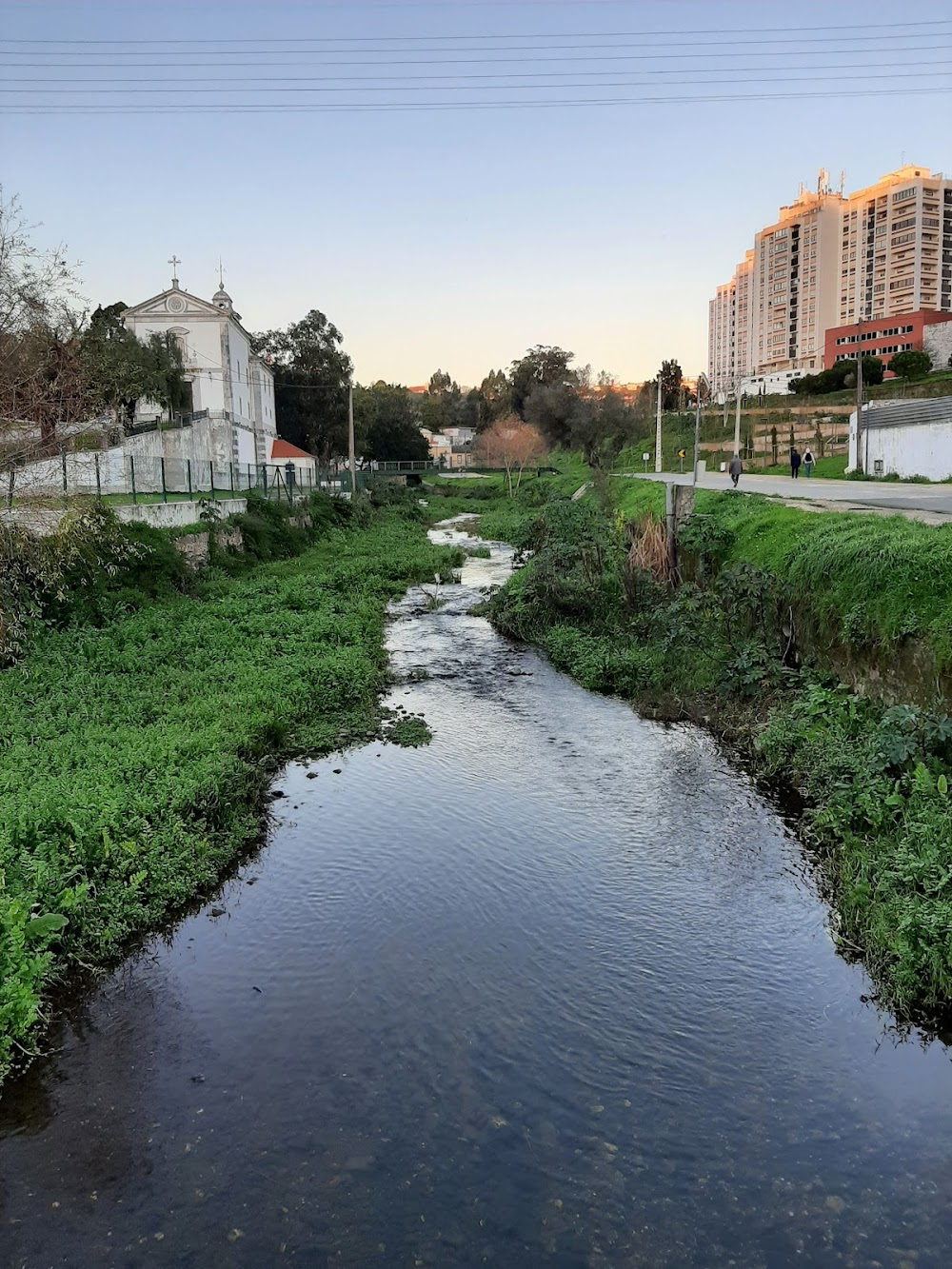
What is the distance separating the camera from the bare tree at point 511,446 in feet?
254

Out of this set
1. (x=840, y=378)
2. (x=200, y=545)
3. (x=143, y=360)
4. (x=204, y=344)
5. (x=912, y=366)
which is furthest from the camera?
(x=840, y=378)

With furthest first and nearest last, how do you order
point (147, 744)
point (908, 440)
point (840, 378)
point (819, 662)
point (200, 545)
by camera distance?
point (840, 378) < point (908, 440) < point (200, 545) < point (819, 662) < point (147, 744)

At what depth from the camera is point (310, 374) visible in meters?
68.1

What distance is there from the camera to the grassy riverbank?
694 cm

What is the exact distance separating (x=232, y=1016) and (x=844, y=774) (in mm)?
5918

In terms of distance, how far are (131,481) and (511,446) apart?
59531mm

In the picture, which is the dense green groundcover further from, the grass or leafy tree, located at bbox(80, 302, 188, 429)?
leafy tree, located at bbox(80, 302, 188, 429)

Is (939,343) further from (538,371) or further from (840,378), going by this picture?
(538,371)

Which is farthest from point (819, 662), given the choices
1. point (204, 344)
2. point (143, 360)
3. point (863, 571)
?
point (204, 344)

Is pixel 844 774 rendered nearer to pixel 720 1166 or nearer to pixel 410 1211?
pixel 720 1166

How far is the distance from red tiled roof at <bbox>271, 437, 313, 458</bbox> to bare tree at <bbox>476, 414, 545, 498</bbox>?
15639 mm

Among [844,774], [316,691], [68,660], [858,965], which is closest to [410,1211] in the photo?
[858,965]

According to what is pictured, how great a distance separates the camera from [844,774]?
907 cm

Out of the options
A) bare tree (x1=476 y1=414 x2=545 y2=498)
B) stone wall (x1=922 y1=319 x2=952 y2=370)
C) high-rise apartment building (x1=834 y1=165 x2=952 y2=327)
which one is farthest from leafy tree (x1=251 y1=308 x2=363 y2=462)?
high-rise apartment building (x1=834 y1=165 x2=952 y2=327)
